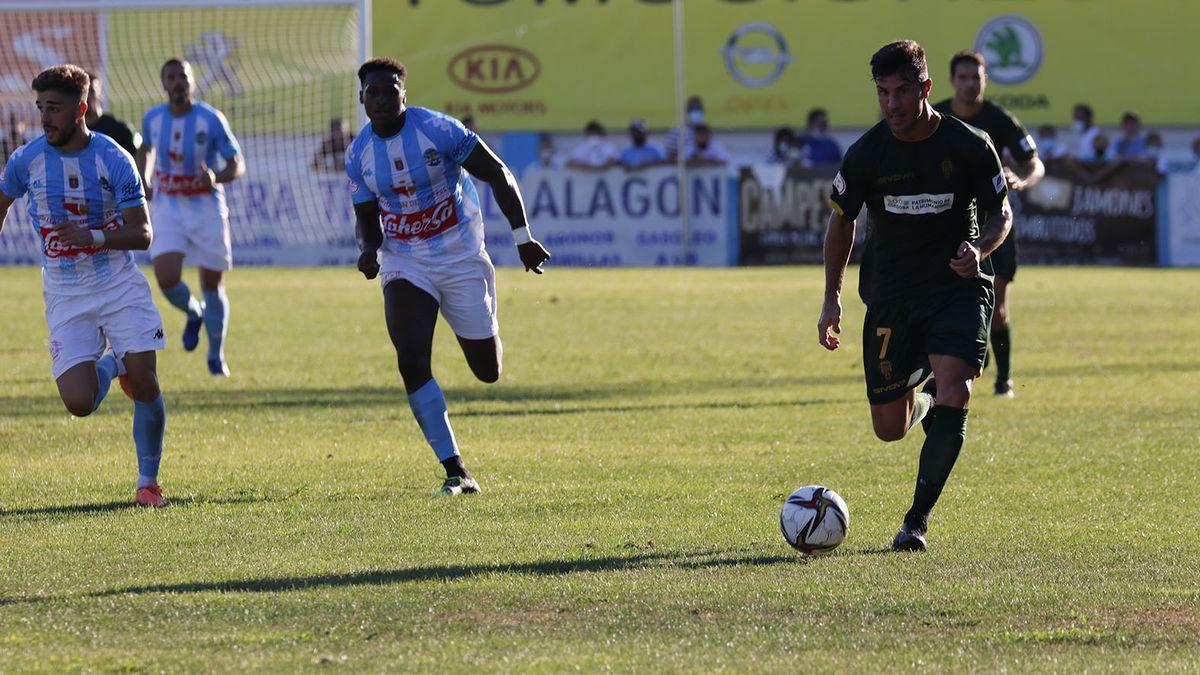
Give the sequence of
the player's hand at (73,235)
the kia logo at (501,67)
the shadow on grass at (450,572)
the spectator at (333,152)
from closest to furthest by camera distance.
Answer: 1. the shadow on grass at (450,572)
2. the player's hand at (73,235)
3. the spectator at (333,152)
4. the kia logo at (501,67)

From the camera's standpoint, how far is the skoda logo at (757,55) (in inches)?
1475

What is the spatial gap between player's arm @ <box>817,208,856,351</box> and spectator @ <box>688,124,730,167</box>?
22.6m

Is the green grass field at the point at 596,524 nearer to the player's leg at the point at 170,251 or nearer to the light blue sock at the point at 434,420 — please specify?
the light blue sock at the point at 434,420

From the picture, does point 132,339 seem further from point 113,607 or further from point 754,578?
point 754,578

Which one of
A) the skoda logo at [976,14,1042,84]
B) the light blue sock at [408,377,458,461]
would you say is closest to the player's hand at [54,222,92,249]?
the light blue sock at [408,377,458,461]

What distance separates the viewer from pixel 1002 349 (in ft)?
43.9

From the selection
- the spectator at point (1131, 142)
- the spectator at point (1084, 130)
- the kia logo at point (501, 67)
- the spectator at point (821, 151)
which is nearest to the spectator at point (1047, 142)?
the spectator at point (1084, 130)

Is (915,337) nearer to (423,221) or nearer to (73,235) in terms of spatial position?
(423,221)

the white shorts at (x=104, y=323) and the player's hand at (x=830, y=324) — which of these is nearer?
the player's hand at (x=830, y=324)

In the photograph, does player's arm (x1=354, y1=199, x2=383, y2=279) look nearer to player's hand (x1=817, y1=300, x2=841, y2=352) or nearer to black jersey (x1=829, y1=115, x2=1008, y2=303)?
player's hand (x1=817, y1=300, x2=841, y2=352)

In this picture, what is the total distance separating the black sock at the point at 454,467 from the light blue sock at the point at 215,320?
20.2 ft

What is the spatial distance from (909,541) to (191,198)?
30.7ft

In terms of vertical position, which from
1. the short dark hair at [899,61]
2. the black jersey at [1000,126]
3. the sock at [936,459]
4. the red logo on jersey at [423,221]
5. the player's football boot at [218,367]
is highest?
the short dark hair at [899,61]

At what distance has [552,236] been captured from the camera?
30.4 m
